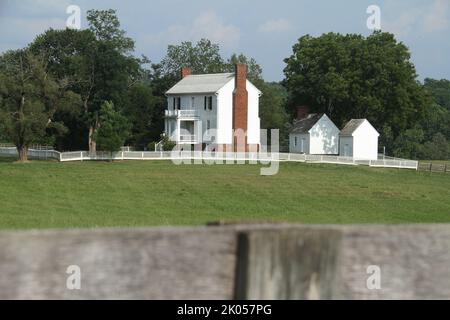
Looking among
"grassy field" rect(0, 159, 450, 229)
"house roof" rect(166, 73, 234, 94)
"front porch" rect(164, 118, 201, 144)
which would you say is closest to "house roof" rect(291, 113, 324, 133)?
"house roof" rect(166, 73, 234, 94)

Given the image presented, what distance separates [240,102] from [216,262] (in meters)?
68.7

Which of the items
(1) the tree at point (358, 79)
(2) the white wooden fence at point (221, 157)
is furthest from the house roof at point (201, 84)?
(2) the white wooden fence at point (221, 157)

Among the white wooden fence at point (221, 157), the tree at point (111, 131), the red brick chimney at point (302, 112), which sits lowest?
the white wooden fence at point (221, 157)

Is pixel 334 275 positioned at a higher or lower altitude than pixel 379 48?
lower

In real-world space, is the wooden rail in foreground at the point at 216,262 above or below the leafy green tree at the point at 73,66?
below

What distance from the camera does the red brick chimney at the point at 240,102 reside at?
71.4m

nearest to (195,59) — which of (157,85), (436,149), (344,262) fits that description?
(157,85)

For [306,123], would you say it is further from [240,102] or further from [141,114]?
[141,114]

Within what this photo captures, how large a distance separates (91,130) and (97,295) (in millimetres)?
69527

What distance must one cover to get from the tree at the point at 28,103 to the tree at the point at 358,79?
77.5 feet

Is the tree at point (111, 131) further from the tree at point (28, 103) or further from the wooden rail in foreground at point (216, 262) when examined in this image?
the wooden rail in foreground at point (216, 262)
